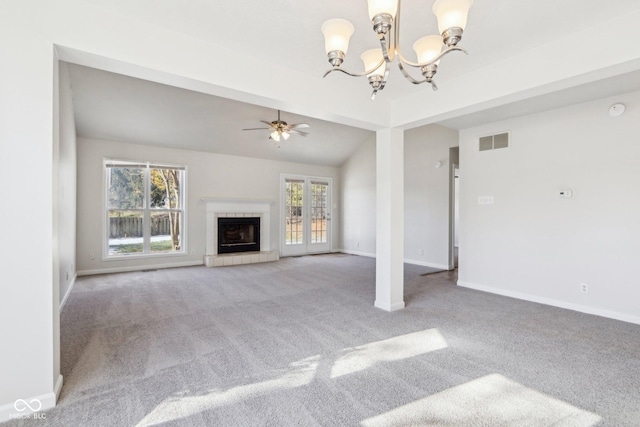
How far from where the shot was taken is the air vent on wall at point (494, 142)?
15.0 feet

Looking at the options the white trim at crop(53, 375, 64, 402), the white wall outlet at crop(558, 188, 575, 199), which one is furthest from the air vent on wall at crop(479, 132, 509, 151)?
the white trim at crop(53, 375, 64, 402)

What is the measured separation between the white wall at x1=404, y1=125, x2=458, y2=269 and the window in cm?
521

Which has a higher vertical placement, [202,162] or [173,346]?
[202,162]

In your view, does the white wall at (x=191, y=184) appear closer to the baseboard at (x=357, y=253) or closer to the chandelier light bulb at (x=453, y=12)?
the baseboard at (x=357, y=253)

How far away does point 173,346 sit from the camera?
2822 mm

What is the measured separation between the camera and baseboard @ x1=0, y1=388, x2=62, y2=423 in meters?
1.82

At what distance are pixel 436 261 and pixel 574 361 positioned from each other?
415 centimetres

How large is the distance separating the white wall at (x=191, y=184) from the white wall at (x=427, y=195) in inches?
105

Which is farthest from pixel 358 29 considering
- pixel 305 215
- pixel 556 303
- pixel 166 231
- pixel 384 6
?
pixel 305 215

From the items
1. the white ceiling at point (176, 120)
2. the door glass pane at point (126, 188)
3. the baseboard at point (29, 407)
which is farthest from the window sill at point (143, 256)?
the baseboard at point (29, 407)

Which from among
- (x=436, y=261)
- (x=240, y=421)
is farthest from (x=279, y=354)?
(x=436, y=261)

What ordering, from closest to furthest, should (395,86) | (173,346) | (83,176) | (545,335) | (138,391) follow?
(138,391) < (173,346) < (545,335) < (395,86) < (83,176)

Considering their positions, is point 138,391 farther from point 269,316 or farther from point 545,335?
point 545,335

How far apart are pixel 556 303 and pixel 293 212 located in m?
6.05
